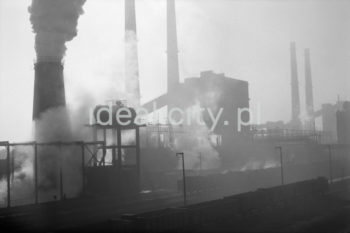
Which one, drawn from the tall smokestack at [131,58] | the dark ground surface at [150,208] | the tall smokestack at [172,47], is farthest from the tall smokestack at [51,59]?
the tall smokestack at [172,47]

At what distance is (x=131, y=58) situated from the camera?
70125mm

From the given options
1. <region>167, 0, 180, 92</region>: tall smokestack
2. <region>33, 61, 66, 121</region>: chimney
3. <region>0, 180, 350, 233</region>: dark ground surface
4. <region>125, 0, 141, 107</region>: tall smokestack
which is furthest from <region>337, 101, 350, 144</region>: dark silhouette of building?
<region>33, 61, 66, 121</region>: chimney

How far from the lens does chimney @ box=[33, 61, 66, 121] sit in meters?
43.1

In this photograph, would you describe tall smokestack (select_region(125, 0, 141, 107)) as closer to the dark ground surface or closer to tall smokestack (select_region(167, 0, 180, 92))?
tall smokestack (select_region(167, 0, 180, 92))

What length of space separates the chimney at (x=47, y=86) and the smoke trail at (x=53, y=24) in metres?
0.70

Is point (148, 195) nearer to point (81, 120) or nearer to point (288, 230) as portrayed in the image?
point (81, 120)

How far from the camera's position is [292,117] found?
115 meters

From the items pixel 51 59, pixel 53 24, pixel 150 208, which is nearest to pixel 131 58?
pixel 51 59

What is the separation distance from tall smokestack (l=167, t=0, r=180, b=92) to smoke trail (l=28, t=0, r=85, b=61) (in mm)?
38523

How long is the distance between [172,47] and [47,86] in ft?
134

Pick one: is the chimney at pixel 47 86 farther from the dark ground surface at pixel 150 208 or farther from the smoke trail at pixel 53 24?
the dark ground surface at pixel 150 208

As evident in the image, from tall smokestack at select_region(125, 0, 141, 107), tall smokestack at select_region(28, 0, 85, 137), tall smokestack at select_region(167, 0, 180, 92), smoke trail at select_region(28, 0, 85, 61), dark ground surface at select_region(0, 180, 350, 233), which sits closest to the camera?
dark ground surface at select_region(0, 180, 350, 233)

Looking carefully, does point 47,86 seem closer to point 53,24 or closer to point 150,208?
point 53,24

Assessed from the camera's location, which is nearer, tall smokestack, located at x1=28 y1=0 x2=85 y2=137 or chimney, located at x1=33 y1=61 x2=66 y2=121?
tall smokestack, located at x1=28 y1=0 x2=85 y2=137
